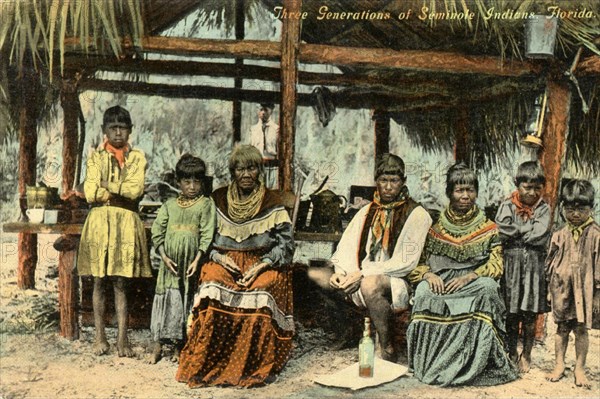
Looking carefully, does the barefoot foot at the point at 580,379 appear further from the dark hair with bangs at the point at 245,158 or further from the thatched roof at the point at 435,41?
the dark hair with bangs at the point at 245,158

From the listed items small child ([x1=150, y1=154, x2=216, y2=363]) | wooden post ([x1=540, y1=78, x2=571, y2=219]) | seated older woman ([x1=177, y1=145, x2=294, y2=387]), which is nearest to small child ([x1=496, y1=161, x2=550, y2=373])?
wooden post ([x1=540, y1=78, x2=571, y2=219])

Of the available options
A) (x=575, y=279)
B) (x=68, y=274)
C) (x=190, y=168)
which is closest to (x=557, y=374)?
(x=575, y=279)

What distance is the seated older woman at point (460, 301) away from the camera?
534 cm

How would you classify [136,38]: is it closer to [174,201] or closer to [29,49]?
[29,49]

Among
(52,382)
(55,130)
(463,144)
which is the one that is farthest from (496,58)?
(52,382)

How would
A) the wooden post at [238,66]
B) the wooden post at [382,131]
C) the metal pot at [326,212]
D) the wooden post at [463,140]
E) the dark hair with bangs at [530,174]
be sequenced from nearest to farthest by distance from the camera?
1. the dark hair with bangs at [530,174]
2. the metal pot at [326,212]
3. the wooden post at [238,66]
4. the wooden post at [382,131]
5. the wooden post at [463,140]

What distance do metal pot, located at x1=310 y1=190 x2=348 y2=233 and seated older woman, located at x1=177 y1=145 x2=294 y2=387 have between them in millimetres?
392

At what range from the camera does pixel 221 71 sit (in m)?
7.07

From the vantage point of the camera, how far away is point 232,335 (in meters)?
5.25

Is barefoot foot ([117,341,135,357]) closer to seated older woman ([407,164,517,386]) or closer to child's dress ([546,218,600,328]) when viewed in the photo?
seated older woman ([407,164,517,386])

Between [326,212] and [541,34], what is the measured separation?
7.10 feet

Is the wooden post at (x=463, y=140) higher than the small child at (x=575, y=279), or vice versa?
the wooden post at (x=463, y=140)

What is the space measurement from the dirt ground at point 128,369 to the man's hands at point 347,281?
53 centimetres

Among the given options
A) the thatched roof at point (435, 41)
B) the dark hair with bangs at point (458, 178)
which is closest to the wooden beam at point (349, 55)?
the thatched roof at point (435, 41)
